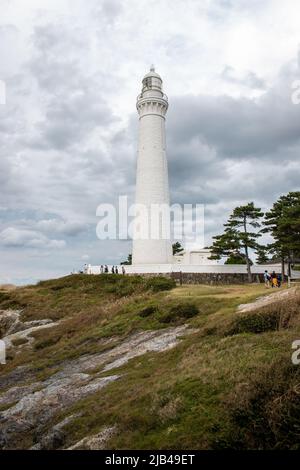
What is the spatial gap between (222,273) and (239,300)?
22.9 m

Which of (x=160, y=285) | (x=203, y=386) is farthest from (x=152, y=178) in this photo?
(x=203, y=386)

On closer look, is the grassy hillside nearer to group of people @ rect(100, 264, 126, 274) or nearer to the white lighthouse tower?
group of people @ rect(100, 264, 126, 274)

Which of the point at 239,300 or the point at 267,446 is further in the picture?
the point at 239,300

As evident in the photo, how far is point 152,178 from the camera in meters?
43.2

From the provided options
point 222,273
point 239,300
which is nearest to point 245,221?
point 222,273

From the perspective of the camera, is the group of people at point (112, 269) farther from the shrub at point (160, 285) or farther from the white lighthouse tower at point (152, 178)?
the shrub at point (160, 285)

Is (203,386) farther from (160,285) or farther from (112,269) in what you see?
(112,269)

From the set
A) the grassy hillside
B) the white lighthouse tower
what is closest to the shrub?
the white lighthouse tower

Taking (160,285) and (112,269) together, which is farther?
(112,269)

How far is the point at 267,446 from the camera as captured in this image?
6.45m

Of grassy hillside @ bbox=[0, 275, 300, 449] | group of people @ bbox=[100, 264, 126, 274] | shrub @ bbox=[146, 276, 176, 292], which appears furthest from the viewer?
group of people @ bbox=[100, 264, 126, 274]

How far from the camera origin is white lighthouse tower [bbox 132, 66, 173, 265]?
4319cm

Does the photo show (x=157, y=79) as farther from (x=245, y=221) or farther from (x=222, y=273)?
(x=222, y=273)
